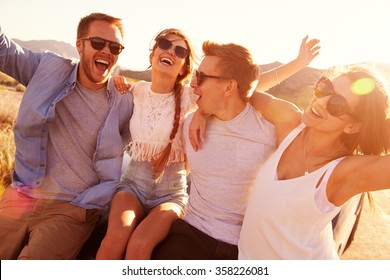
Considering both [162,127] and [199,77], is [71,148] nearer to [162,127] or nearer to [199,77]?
[162,127]

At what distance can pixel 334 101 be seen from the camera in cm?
200

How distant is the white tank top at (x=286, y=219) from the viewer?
1944 mm

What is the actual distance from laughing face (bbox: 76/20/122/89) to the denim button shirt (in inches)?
3.1

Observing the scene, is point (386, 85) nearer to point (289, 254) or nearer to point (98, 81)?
point (289, 254)

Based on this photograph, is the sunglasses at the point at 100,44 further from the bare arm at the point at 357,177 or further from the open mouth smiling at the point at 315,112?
the bare arm at the point at 357,177

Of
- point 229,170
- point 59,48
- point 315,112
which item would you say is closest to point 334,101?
point 315,112

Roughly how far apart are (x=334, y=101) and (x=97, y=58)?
1648mm

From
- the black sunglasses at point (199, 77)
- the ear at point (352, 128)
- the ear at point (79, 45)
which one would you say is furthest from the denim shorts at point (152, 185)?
the ear at point (352, 128)

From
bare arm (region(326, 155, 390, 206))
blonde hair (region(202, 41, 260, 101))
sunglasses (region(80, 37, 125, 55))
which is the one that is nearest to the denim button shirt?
sunglasses (region(80, 37, 125, 55))

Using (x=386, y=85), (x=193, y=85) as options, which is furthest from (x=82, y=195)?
(x=386, y=85)

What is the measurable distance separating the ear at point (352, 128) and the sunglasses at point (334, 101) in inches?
2.2

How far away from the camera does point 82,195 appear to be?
8.81 feet

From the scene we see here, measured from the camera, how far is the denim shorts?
2.73m
